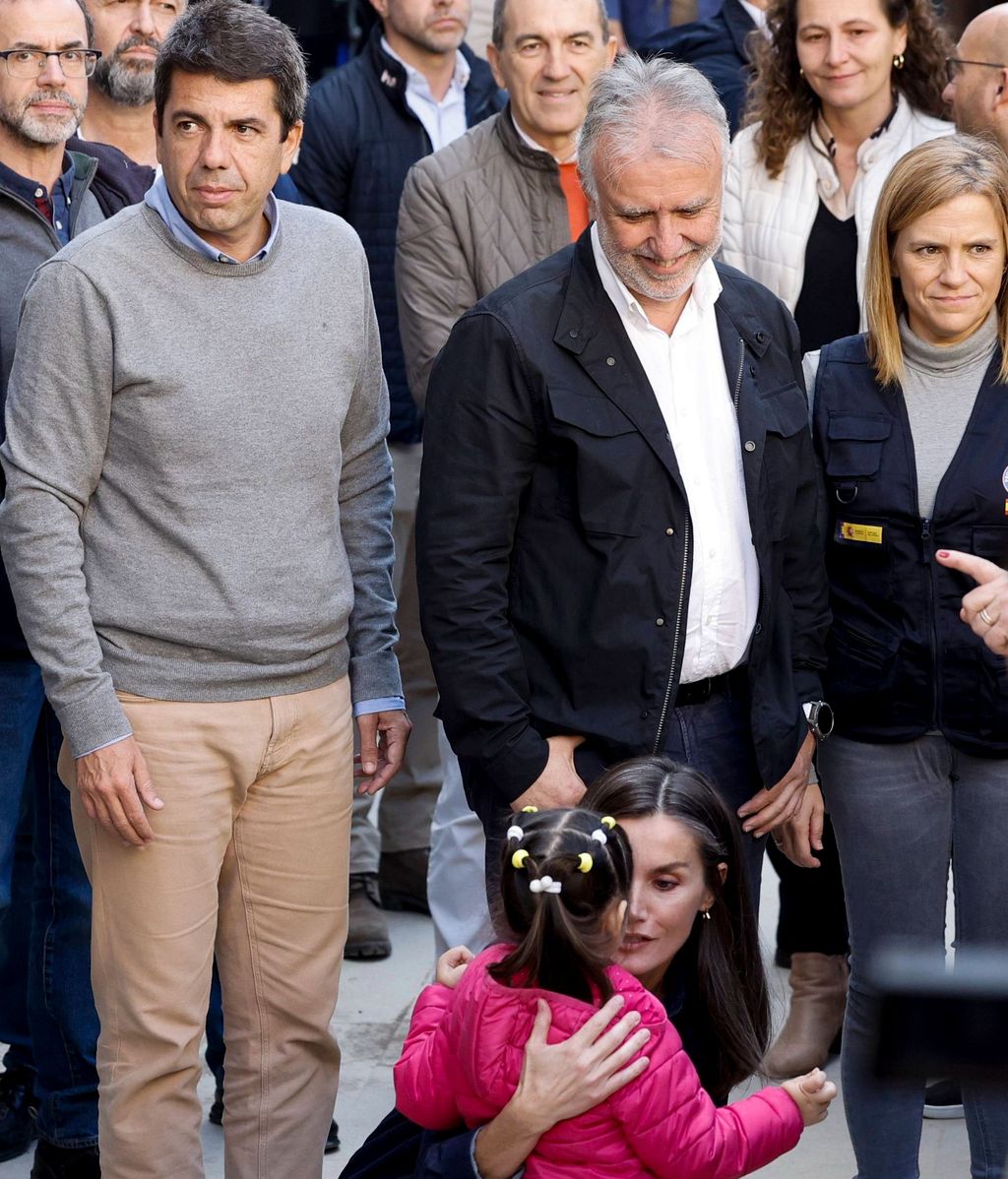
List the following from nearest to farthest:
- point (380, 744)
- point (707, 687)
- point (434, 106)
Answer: point (707, 687)
point (380, 744)
point (434, 106)

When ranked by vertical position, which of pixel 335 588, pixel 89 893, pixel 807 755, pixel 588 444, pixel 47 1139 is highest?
pixel 588 444

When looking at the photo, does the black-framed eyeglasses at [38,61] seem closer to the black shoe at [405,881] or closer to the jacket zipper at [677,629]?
the jacket zipper at [677,629]

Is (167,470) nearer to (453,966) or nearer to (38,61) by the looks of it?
(453,966)

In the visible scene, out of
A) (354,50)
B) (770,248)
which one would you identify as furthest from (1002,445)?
(354,50)

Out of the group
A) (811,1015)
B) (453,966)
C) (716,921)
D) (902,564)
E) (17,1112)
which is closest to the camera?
(453,966)

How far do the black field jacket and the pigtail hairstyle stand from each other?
58 centimetres

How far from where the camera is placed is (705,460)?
2971 millimetres

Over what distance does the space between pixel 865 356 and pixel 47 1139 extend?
209 cm

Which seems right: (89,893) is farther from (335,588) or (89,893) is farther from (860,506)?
(860,506)

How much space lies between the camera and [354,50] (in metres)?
8.99

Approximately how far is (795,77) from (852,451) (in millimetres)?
1301

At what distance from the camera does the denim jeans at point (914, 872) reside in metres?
3.14

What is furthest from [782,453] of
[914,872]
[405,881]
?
[405,881]

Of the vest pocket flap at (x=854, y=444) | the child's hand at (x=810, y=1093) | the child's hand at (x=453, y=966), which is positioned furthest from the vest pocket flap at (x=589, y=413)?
the child's hand at (x=810, y=1093)
